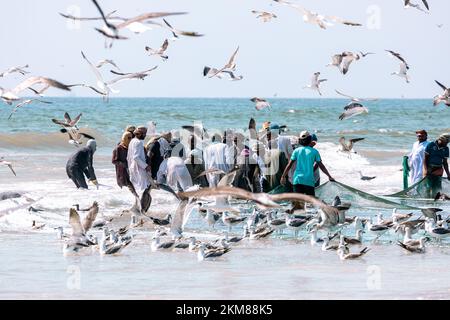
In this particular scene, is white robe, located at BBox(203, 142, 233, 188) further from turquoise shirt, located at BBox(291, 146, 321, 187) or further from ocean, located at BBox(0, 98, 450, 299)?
turquoise shirt, located at BBox(291, 146, 321, 187)

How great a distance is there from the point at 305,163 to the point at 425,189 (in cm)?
372

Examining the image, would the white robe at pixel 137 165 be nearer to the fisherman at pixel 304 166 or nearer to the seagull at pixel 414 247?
the fisherman at pixel 304 166

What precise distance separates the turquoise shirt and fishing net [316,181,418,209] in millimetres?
2495

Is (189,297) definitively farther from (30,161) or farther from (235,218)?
(30,161)

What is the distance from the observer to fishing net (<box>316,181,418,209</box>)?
18203 mm

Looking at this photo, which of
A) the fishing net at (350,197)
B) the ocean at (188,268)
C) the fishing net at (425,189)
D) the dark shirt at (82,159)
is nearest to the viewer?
the ocean at (188,268)

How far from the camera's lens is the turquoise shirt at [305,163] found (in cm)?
1566

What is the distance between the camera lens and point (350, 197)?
18328 mm

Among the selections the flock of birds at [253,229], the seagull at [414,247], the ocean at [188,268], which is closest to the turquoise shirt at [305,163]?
the flock of birds at [253,229]

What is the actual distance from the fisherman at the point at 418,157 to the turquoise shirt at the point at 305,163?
351cm

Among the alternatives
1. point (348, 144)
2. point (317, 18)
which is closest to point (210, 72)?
point (317, 18)

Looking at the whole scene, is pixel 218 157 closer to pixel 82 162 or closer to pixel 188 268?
pixel 82 162

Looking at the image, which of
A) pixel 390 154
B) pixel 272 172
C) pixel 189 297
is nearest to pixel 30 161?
pixel 390 154
